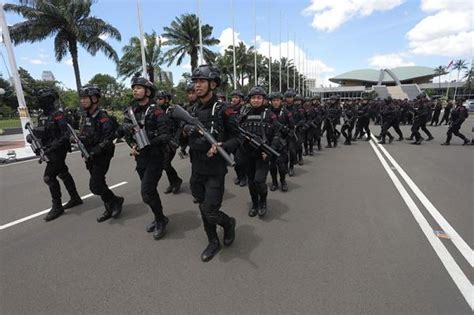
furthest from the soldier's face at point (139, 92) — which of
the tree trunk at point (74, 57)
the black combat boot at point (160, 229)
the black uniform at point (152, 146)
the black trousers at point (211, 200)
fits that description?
the tree trunk at point (74, 57)

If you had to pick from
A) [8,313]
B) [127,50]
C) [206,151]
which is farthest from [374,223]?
[127,50]

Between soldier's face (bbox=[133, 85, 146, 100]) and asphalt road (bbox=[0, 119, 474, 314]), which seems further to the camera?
soldier's face (bbox=[133, 85, 146, 100])

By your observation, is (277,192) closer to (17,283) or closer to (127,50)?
(17,283)

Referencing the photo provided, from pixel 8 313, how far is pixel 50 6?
73.3ft

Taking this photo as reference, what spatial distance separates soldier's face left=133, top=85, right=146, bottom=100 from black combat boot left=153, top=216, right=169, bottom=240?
1.63m

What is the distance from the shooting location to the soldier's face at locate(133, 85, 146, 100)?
354 centimetres

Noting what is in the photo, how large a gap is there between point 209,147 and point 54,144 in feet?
9.28

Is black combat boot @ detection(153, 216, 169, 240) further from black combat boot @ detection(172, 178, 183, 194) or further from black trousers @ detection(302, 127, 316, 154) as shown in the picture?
black trousers @ detection(302, 127, 316, 154)

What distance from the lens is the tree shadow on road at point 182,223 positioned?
12.3 ft

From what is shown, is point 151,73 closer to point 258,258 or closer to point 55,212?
point 55,212

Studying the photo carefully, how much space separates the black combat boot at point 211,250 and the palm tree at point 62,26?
66.6ft

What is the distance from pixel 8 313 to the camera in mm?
2396

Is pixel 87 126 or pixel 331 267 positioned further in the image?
pixel 87 126

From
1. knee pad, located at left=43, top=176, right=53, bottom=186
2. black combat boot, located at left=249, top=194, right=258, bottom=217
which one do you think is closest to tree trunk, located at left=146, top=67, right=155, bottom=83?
knee pad, located at left=43, top=176, right=53, bottom=186
